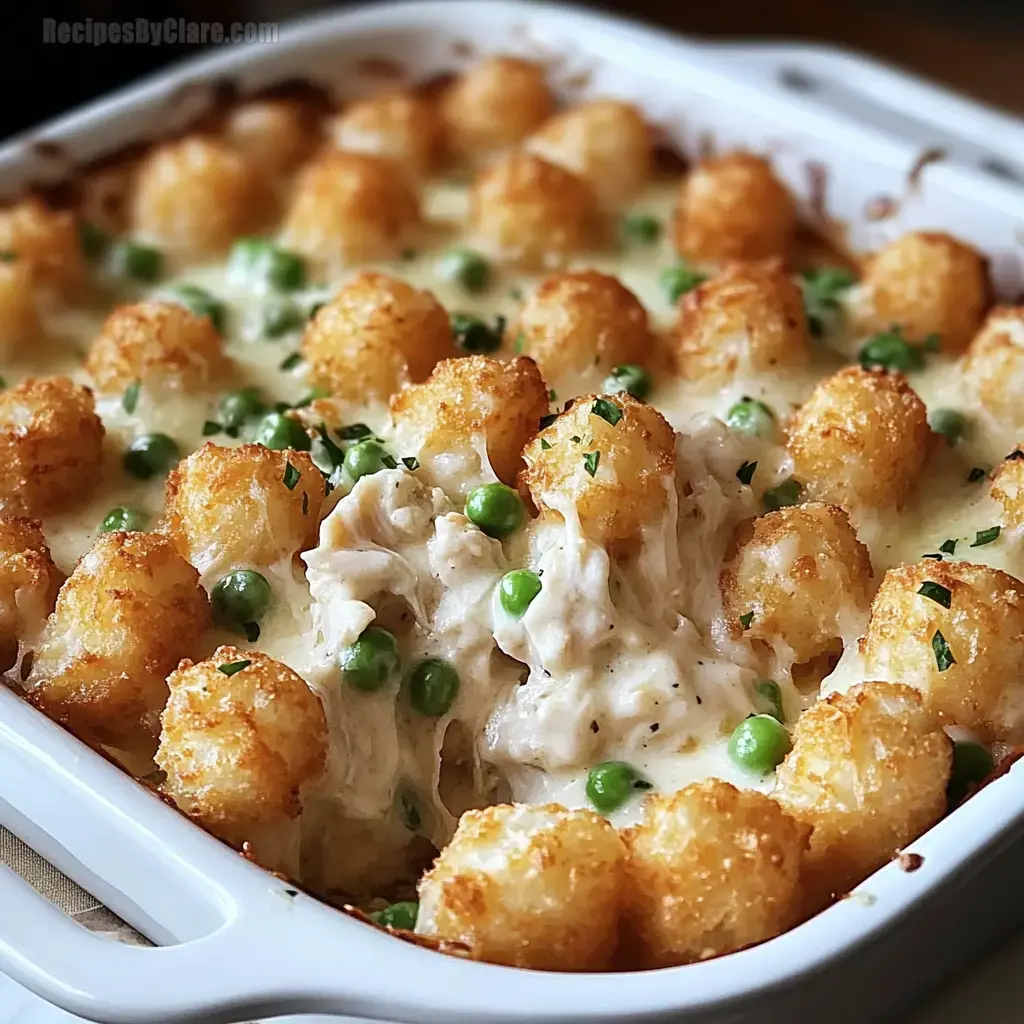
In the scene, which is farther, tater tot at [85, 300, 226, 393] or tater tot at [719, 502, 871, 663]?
tater tot at [85, 300, 226, 393]

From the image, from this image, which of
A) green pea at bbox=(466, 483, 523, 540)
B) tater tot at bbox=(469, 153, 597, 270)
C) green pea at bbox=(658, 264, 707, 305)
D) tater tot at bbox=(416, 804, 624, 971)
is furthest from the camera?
tater tot at bbox=(469, 153, 597, 270)

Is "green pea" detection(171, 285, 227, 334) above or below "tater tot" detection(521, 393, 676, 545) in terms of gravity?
below

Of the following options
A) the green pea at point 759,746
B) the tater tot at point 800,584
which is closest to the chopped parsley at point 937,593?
the tater tot at point 800,584

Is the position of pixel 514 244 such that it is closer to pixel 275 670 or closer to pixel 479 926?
pixel 275 670

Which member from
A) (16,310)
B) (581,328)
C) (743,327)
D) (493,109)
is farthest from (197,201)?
(743,327)

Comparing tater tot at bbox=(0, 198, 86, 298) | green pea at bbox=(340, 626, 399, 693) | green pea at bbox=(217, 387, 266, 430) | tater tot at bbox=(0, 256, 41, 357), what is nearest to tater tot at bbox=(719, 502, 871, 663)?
green pea at bbox=(340, 626, 399, 693)

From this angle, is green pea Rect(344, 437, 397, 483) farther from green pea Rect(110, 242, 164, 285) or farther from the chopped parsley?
green pea Rect(110, 242, 164, 285)

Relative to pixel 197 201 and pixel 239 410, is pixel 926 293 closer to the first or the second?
pixel 239 410

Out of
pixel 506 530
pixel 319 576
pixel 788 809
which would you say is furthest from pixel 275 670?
pixel 788 809
